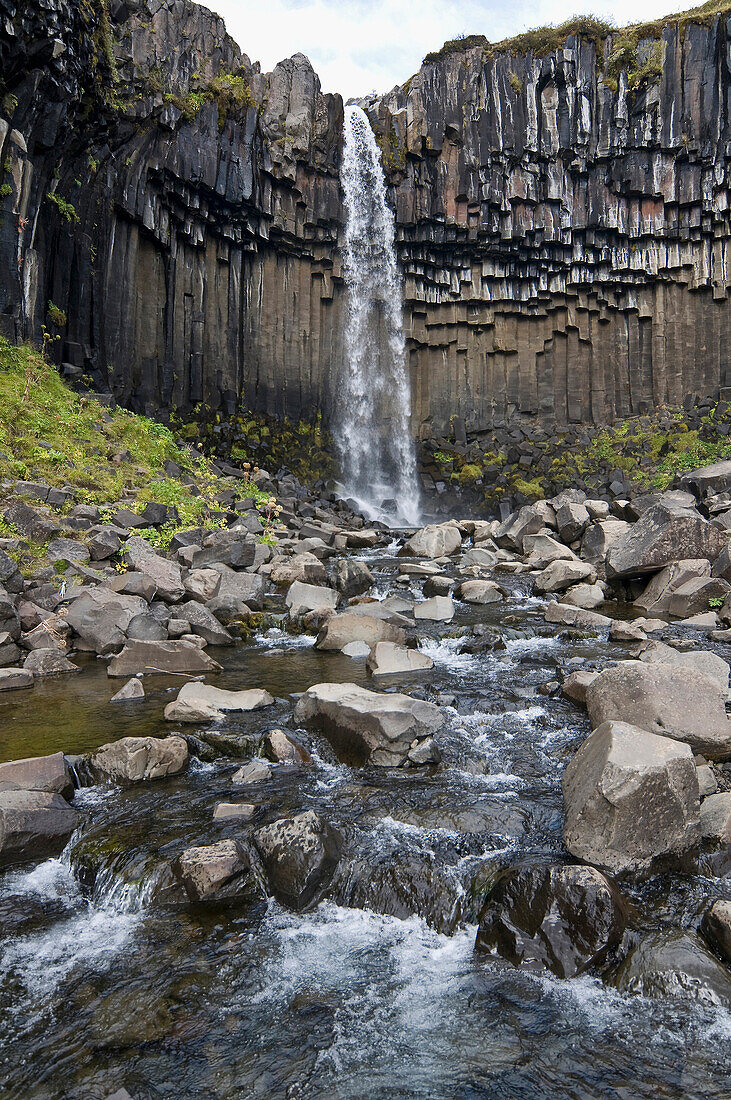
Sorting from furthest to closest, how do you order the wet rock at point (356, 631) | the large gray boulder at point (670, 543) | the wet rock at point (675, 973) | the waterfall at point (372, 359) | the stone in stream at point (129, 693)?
the waterfall at point (372, 359) → the large gray boulder at point (670, 543) → the wet rock at point (356, 631) → the stone in stream at point (129, 693) → the wet rock at point (675, 973)

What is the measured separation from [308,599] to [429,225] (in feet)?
65.0

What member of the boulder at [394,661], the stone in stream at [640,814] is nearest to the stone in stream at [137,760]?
the boulder at [394,661]

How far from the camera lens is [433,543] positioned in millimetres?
15617

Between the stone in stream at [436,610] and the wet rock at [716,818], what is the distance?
5787mm

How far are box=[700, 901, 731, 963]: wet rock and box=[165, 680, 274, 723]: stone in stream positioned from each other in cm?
397


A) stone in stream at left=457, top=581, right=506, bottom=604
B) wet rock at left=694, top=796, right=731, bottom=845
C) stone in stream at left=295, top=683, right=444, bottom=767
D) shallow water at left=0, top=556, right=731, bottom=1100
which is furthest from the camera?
stone in stream at left=457, top=581, right=506, bottom=604

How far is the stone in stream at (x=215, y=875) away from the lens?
3486 millimetres

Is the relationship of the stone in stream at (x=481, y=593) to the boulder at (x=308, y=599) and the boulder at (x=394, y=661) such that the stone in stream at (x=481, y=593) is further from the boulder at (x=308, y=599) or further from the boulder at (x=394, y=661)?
the boulder at (x=394, y=661)

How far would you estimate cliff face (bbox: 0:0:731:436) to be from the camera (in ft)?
57.8

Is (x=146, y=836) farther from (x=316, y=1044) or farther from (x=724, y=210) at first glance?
(x=724, y=210)

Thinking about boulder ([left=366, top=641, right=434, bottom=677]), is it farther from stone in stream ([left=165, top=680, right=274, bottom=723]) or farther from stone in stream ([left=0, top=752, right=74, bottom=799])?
stone in stream ([left=0, top=752, right=74, bottom=799])

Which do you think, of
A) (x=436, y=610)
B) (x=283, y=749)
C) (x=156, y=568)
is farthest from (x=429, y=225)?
(x=283, y=749)

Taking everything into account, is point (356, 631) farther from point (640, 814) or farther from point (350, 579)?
point (640, 814)

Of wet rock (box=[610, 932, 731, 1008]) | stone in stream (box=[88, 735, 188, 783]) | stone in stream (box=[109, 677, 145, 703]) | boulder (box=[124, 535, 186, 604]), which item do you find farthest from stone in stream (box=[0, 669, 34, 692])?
wet rock (box=[610, 932, 731, 1008])
